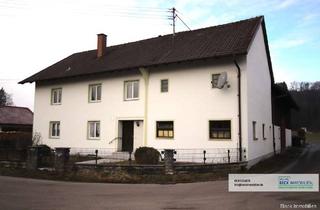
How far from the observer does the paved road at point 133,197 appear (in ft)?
34.1

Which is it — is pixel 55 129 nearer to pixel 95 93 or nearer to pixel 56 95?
pixel 56 95

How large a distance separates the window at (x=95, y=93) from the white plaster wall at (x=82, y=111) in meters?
0.29

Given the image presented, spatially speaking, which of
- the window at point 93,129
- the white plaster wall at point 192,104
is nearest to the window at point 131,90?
the white plaster wall at point 192,104

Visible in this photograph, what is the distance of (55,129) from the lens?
29.4m

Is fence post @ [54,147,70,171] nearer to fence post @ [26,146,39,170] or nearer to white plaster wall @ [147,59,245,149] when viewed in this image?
fence post @ [26,146,39,170]

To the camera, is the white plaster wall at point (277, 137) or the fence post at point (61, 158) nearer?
the fence post at point (61, 158)

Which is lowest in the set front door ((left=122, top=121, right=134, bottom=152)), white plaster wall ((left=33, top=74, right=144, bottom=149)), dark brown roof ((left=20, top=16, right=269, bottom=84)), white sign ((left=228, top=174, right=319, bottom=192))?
white sign ((left=228, top=174, right=319, bottom=192))

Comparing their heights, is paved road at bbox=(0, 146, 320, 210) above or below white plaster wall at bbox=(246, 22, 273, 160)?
below

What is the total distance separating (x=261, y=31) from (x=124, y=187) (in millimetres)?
14782

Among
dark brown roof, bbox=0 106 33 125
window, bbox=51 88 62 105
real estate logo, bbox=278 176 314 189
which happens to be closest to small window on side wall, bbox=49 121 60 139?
window, bbox=51 88 62 105

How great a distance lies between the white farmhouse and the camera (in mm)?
20938

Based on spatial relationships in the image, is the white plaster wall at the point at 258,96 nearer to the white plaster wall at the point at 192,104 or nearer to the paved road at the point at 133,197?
the white plaster wall at the point at 192,104

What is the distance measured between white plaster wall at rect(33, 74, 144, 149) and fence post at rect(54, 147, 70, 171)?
701 centimetres

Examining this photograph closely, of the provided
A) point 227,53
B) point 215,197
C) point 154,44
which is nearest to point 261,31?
point 227,53
